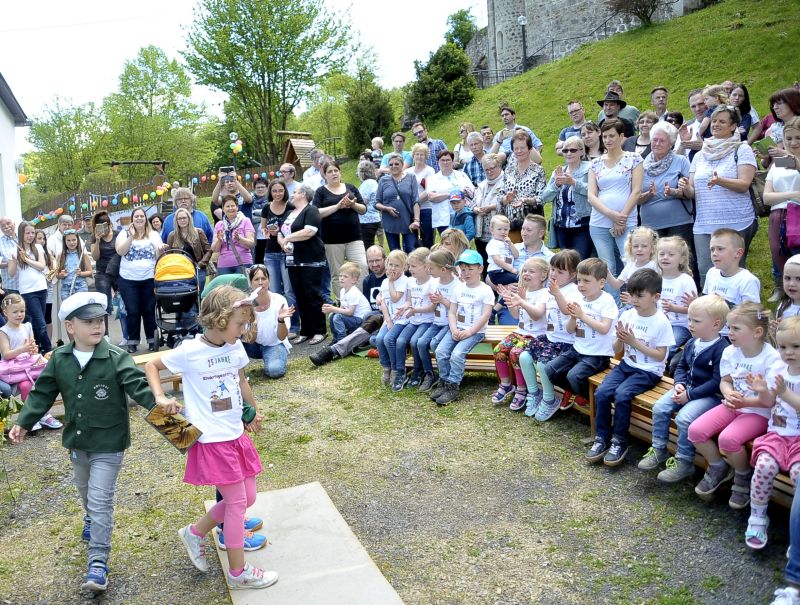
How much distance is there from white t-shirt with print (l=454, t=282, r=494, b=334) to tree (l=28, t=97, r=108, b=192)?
173 feet

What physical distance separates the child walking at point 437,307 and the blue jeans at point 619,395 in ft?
6.68

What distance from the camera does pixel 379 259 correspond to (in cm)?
865

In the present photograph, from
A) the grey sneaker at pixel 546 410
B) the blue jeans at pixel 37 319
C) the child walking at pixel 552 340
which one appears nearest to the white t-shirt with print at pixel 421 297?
the child walking at pixel 552 340

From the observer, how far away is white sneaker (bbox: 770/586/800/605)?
3.37 metres

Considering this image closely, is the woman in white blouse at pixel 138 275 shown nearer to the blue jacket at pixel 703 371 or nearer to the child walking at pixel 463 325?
the child walking at pixel 463 325

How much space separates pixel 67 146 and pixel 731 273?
2230 inches

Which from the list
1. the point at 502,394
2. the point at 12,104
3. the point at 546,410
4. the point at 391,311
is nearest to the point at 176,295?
the point at 391,311

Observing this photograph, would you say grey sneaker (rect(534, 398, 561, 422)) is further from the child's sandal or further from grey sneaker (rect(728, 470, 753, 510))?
grey sneaker (rect(728, 470, 753, 510))

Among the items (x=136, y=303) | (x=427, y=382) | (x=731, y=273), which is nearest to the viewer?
(x=731, y=273)

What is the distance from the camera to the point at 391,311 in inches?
303

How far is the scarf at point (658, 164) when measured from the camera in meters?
7.23

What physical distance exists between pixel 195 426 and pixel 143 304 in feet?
19.1

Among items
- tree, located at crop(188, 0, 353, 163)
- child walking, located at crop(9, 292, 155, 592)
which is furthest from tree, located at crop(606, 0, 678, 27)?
child walking, located at crop(9, 292, 155, 592)

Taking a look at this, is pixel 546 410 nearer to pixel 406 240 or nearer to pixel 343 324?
pixel 343 324
